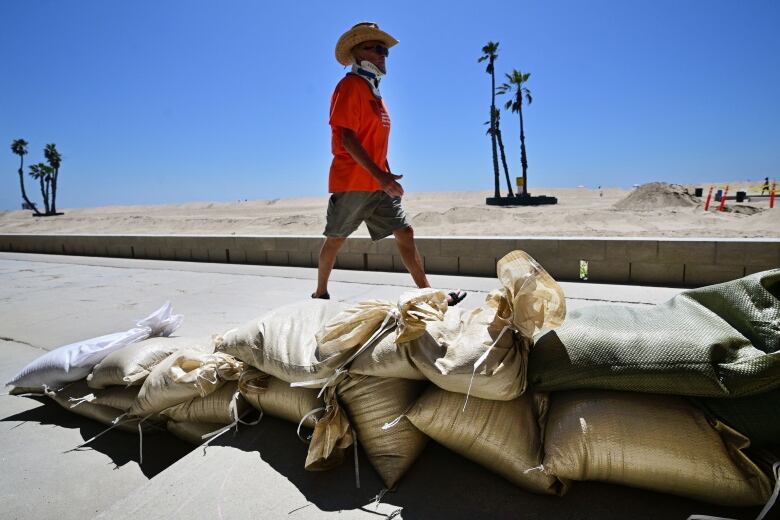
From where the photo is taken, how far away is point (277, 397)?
1.60m

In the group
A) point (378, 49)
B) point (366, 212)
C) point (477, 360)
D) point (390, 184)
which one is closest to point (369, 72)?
point (378, 49)

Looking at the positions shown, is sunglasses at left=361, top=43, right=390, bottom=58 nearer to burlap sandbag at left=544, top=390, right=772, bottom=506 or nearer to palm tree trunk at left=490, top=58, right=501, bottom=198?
burlap sandbag at left=544, top=390, right=772, bottom=506

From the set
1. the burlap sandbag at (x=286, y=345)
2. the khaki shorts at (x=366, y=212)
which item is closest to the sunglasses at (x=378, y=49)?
the khaki shorts at (x=366, y=212)

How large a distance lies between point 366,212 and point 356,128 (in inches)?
22.3

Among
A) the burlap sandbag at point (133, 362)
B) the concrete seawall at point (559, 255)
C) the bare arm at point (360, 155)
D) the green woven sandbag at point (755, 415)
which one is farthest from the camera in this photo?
the concrete seawall at point (559, 255)

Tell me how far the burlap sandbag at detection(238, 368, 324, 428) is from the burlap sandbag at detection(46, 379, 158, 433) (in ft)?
1.89

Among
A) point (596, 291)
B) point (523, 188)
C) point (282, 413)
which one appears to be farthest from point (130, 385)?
point (523, 188)

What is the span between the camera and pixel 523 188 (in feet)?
94.7

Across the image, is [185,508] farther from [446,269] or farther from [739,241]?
[739,241]

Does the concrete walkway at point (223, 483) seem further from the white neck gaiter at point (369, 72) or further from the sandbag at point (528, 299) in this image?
the white neck gaiter at point (369, 72)

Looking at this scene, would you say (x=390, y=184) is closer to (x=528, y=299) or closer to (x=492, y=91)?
(x=528, y=299)

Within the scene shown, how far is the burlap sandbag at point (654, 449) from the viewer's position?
1071mm

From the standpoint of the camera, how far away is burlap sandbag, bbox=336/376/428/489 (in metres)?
1.34

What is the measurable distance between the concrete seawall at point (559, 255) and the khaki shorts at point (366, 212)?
1885 mm
